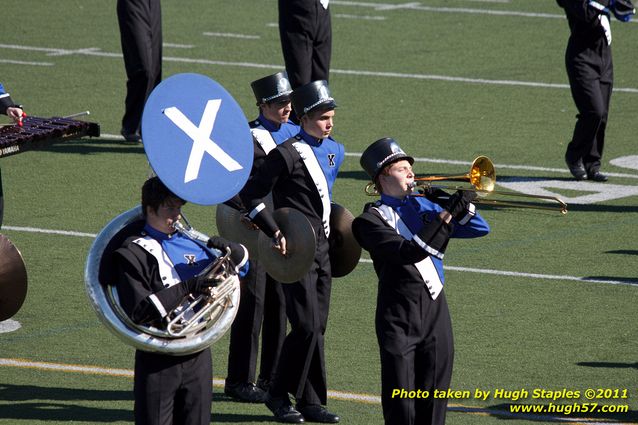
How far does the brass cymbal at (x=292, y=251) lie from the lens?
295 inches

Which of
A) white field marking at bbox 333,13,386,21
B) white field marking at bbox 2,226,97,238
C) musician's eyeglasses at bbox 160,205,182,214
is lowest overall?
white field marking at bbox 333,13,386,21

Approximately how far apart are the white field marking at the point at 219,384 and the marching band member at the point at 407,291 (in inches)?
46.2

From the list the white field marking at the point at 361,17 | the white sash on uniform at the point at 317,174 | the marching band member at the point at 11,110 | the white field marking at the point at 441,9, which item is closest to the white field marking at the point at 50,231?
the marching band member at the point at 11,110

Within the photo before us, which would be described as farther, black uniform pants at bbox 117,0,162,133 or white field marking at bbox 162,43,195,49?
white field marking at bbox 162,43,195,49

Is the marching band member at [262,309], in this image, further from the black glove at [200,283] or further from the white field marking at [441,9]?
the white field marking at [441,9]

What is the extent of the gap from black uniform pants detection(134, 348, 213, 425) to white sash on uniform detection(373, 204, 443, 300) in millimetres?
1146

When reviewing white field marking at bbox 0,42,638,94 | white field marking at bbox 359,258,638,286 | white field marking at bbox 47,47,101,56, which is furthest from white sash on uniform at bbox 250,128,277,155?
white field marking at bbox 47,47,101,56

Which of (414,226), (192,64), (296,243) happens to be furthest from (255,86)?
(192,64)

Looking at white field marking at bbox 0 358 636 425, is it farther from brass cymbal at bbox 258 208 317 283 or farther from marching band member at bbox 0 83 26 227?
marching band member at bbox 0 83 26 227

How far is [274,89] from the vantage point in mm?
8578

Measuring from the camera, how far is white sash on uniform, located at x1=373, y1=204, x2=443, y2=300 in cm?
691

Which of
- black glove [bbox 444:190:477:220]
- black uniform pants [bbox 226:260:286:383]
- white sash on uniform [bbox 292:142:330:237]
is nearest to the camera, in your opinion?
black glove [bbox 444:190:477:220]

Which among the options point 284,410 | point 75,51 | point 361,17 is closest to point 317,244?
point 284,410

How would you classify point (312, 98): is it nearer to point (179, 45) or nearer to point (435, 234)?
point (435, 234)
